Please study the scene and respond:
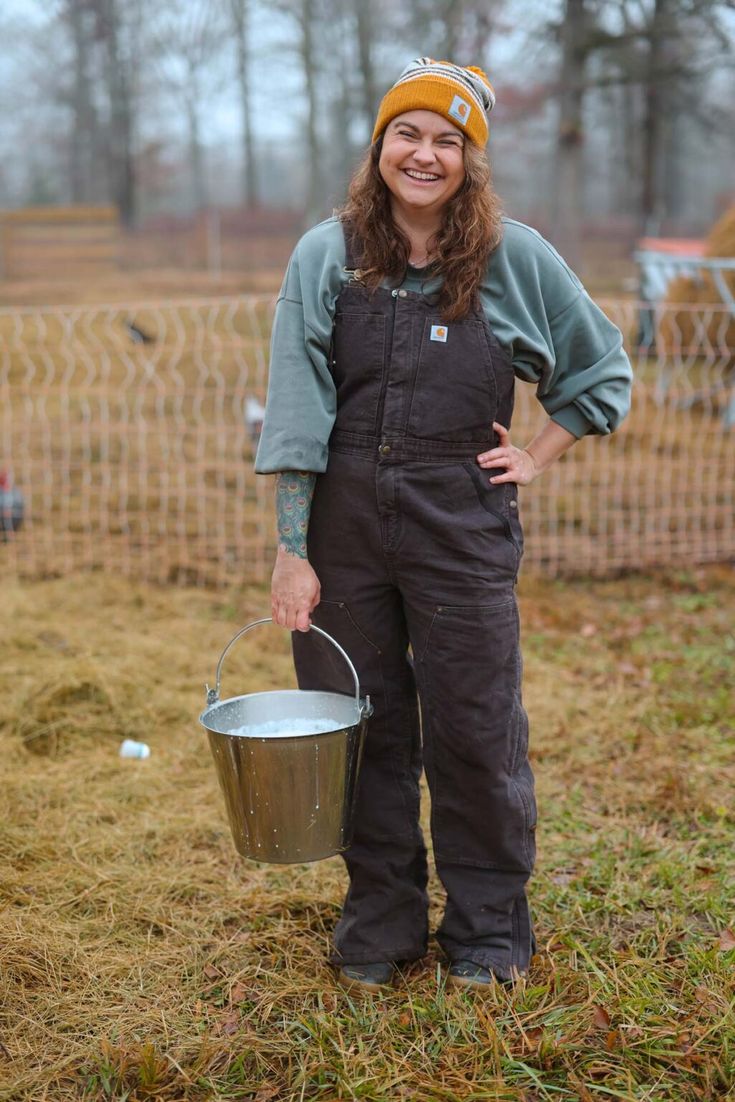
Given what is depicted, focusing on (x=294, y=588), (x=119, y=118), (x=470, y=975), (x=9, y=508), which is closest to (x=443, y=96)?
(x=294, y=588)

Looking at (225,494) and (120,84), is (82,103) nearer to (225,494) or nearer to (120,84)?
(120,84)

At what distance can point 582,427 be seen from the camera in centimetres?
234

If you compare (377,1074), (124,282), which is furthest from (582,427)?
(124,282)

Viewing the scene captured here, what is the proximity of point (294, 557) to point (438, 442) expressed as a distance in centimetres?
37

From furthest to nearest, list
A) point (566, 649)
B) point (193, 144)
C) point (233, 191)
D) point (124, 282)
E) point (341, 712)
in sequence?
point (233, 191), point (193, 144), point (124, 282), point (566, 649), point (341, 712)

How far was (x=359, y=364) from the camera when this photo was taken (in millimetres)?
2164

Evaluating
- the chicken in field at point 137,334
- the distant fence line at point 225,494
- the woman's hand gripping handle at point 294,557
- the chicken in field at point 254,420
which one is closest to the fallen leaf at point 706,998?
the woman's hand gripping handle at point 294,557

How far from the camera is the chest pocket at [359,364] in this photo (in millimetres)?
2148

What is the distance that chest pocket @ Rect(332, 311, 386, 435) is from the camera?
2148 millimetres

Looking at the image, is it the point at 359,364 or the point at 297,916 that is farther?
the point at 297,916

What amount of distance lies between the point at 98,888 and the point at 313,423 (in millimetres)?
1367

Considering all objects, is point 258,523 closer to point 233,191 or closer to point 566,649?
point 566,649

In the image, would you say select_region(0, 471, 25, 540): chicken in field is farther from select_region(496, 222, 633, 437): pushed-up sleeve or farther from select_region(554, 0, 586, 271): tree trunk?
select_region(554, 0, 586, 271): tree trunk

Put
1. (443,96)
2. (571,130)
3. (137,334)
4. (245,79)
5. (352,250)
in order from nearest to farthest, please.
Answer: (443,96) < (352,250) < (137,334) < (571,130) < (245,79)
